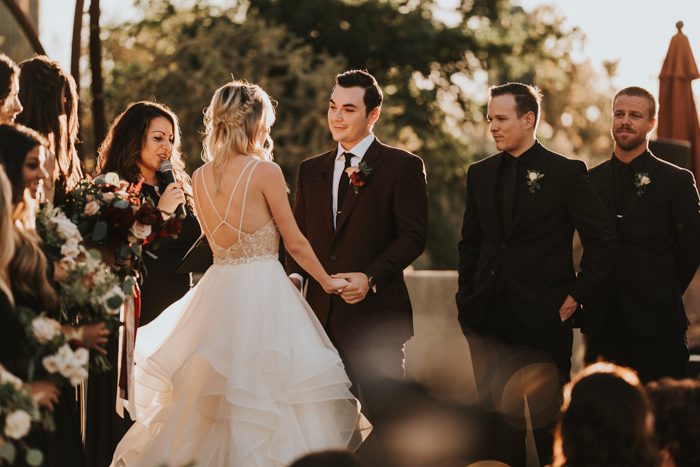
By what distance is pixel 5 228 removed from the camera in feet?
13.1

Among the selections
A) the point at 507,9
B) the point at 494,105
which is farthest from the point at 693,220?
the point at 507,9

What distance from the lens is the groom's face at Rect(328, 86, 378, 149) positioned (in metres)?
6.33

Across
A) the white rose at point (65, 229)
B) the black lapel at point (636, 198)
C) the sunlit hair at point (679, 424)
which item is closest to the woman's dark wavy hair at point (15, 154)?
the white rose at point (65, 229)

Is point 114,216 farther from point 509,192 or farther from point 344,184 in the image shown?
point 509,192

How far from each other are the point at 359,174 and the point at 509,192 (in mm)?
857

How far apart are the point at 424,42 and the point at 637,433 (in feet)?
73.3

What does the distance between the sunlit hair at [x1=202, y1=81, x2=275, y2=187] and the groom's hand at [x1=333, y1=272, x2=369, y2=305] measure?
0.85 metres

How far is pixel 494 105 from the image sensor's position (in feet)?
20.8

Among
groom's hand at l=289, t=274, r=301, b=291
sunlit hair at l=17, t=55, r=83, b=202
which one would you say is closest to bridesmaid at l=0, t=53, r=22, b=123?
sunlit hair at l=17, t=55, r=83, b=202

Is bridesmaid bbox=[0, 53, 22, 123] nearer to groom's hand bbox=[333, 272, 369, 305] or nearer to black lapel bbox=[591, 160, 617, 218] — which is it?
groom's hand bbox=[333, 272, 369, 305]

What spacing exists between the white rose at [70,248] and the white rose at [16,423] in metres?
0.96

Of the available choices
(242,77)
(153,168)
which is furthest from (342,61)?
(153,168)

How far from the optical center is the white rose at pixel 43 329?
416cm

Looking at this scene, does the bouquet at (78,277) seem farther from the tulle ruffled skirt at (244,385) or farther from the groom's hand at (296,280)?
the groom's hand at (296,280)
